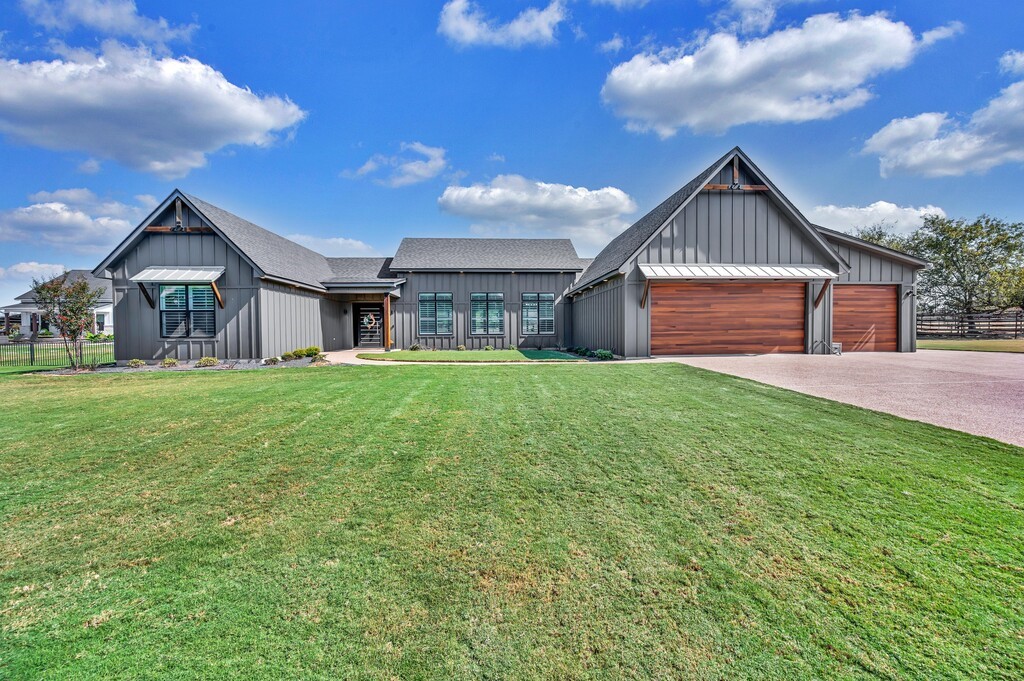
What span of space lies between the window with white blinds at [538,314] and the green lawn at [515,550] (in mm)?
15386

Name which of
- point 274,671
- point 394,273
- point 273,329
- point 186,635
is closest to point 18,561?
point 186,635

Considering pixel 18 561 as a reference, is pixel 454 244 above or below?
above

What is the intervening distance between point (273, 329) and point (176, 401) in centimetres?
881

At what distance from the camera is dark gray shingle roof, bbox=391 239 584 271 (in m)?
20.8

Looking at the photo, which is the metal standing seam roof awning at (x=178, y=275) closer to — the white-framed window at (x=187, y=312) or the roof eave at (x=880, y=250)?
the white-framed window at (x=187, y=312)

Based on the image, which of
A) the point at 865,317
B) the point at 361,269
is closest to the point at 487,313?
the point at 361,269

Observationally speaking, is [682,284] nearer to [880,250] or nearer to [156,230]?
[880,250]

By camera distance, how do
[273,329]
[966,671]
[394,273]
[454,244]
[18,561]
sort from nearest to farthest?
[966,671]
[18,561]
[273,329]
[394,273]
[454,244]

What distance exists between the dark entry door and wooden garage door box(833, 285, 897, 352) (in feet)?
67.1

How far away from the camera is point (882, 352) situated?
15695 millimetres

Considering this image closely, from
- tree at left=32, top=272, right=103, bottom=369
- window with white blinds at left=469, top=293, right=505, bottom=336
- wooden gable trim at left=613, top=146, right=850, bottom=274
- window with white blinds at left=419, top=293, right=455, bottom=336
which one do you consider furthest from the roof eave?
tree at left=32, top=272, right=103, bottom=369

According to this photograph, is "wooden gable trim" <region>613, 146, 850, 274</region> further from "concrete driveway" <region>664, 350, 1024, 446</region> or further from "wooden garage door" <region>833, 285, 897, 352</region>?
"concrete driveway" <region>664, 350, 1024, 446</region>

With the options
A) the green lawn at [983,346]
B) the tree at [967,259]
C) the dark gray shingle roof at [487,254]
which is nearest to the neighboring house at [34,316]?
the dark gray shingle roof at [487,254]

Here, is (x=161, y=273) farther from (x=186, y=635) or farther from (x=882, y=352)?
(x=882, y=352)
